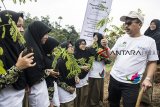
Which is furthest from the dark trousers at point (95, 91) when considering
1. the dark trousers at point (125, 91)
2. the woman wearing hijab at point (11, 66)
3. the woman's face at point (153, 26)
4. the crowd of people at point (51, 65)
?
the woman wearing hijab at point (11, 66)

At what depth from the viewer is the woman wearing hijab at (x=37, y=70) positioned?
3.41 meters

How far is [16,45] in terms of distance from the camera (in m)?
3.05

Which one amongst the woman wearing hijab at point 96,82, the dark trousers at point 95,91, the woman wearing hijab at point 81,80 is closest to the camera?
the woman wearing hijab at point 81,80

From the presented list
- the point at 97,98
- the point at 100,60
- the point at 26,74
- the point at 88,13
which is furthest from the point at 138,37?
the point at 97,98

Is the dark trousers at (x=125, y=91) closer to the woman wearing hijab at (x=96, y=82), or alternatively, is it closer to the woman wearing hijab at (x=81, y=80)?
the woman wearing hijab at (x=81, y=80)

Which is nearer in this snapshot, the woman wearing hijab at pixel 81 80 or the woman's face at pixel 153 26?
A: the woman wearing hijab at pixel 81 80

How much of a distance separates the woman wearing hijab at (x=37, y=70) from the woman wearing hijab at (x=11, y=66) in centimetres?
29

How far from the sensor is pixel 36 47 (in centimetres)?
353

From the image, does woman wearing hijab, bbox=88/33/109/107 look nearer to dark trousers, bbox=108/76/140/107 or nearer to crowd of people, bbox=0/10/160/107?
crowd of people, bbox=0/10/160/107

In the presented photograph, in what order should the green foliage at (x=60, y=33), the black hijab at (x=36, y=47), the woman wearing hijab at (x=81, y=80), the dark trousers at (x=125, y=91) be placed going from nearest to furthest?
the black hijab at (x=36, y=47)
the dark trousers at (x=125, y=91)
the woman wearing hijab at (x=81, y=80)
the green foliage at (x=60, y=33)

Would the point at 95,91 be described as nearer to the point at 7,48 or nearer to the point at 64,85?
the point at 64,85

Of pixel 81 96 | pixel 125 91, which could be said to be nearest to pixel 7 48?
pixel 125 91

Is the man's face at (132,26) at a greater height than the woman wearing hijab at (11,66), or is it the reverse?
the man's face at (132,26)

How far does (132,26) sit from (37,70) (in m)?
1.42
